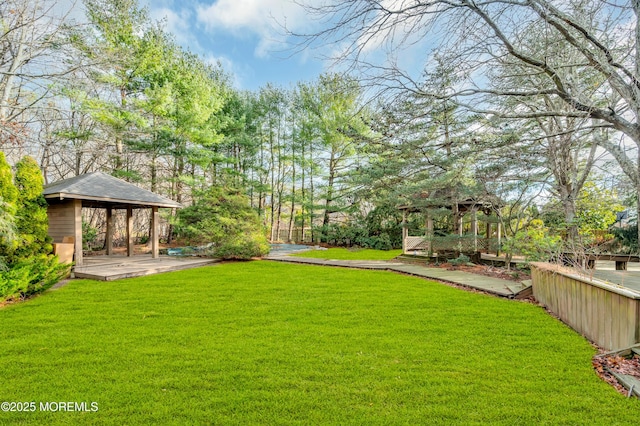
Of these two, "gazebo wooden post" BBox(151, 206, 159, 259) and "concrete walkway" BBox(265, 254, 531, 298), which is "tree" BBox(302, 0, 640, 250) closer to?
"concrete walkway" BBox(265, 254, 531, 298)

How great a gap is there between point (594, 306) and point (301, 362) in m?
3.55

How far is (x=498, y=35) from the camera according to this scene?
12.3 ft

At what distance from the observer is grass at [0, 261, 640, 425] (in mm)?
2266

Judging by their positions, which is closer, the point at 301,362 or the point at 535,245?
the point at 301,362

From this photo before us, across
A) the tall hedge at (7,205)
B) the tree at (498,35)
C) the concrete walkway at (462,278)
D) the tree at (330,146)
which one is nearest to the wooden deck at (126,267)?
the tall hedge at (7,205)

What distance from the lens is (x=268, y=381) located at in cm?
269

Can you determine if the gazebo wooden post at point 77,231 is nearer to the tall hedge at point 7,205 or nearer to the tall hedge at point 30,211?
the tall hedge at point 30,211

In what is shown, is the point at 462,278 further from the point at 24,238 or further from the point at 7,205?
the point at 24,238

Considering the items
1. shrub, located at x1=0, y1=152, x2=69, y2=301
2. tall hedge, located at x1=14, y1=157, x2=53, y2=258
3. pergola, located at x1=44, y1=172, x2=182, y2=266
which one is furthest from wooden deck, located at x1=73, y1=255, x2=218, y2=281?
tall hedge, located at x1=14, y1=157, x2=53, y2=258

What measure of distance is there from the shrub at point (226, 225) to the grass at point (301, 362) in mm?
5339

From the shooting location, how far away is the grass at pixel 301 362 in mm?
2266

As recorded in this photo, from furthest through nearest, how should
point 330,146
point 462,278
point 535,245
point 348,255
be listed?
point 330,146
point 348,255
point 462,278
point 535,245

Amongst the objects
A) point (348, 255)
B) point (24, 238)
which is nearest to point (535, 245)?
point (348, 255)

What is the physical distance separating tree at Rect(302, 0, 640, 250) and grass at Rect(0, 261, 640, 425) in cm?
286
